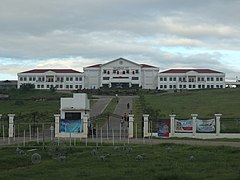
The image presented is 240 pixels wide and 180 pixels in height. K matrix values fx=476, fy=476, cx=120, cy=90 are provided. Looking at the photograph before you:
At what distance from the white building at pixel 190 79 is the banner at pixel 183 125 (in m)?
104

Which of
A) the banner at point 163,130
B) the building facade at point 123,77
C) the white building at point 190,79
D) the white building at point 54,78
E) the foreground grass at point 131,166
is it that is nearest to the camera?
the foreground grass at point 131,166

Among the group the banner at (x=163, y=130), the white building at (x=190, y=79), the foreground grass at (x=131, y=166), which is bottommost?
the foreground grass at (x=131, y=166)

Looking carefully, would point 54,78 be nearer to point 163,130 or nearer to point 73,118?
point 73,118

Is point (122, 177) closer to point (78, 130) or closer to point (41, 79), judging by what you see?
point (78, 130)

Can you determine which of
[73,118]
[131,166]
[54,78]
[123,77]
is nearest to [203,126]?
[73,118]

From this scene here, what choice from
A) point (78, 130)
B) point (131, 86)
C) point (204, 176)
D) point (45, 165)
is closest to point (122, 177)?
point (204, 176)

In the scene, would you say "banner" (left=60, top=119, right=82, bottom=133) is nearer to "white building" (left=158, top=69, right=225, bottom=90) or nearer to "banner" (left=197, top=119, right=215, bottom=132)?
"banner" (left=197, top=119, right=215, bottom=132)

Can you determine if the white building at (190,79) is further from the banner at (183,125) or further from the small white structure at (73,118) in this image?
the banner at (183,125)

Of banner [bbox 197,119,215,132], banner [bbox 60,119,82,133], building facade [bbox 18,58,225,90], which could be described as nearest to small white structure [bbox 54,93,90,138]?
banner [bbox 60,119,82,133]

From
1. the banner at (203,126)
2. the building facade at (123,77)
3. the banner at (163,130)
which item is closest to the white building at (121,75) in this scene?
the building facade at (123,77)

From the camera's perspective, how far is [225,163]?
1681 cm

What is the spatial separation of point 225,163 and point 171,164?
1930 millimetres

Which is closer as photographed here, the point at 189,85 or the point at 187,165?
the point at 187,165

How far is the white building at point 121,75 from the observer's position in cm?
13825
